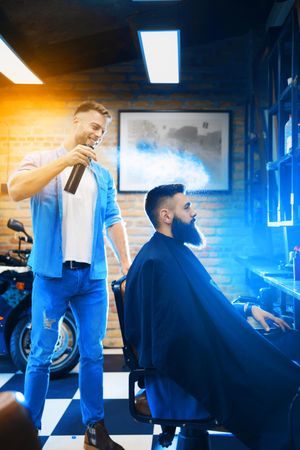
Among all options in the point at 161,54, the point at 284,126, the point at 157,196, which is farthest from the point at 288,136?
the point at 157,196

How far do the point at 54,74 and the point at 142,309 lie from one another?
10.6ft

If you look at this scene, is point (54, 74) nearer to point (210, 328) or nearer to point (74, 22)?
point (74, 22)

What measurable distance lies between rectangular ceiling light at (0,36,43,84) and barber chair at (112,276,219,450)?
2.14 metres

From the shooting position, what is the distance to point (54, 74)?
429cm

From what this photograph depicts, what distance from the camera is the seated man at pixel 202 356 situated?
1469 millimetres

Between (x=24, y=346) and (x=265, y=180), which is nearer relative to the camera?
(x=24, y=346)

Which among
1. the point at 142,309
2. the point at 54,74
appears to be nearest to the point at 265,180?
Result: the point at 54,74

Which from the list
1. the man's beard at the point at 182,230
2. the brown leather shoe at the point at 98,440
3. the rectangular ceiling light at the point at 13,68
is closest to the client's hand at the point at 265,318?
the man's beard at the point at 182,230

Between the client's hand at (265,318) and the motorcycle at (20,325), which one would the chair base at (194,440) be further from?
the motorcycle at (20,325)

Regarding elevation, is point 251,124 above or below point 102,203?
above

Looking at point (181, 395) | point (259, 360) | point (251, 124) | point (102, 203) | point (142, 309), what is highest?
point (251, 124)

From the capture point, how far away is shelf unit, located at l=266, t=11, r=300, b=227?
2615mm

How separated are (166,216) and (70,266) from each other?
0.60m

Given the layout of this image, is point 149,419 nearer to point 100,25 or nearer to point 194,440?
point 194,440
